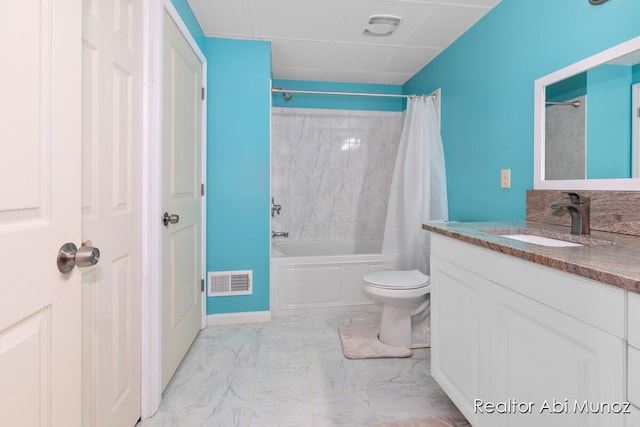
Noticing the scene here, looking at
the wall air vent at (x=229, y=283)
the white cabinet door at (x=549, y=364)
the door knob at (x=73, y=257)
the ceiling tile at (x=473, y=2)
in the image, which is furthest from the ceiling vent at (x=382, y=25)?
the door knob at (x=73, y=257)

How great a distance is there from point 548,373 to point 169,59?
200 cm

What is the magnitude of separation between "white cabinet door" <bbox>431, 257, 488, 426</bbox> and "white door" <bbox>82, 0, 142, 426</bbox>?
132cm

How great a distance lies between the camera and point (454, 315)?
1.38 meters

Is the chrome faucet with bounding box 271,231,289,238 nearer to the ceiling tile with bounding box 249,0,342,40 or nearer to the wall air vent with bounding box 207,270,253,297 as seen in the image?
the wall air vent with bounding box 207,270,253,297

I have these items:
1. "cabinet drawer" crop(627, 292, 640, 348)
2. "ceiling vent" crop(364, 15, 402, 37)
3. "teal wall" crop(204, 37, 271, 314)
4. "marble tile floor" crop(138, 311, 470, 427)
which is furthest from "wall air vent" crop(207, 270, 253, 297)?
"cabinet drawer" crop(627, 292, 640, 348)

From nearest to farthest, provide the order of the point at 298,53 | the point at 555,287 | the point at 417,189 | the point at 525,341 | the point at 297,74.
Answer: the point at 555,287
the point at 525,341
the point at 417,189
the point at 298,53
the point at 297,74

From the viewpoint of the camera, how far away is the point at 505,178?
6.41ft

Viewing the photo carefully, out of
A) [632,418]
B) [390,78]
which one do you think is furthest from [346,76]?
[632,418]

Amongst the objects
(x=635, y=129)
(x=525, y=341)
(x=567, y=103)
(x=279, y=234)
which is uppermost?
(x=567, y=103)

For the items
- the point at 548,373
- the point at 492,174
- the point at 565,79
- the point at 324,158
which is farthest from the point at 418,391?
the point at 324,158

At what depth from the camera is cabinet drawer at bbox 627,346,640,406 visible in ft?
2.14

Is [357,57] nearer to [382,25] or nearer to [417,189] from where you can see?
[382,25]

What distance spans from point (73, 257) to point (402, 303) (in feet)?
5.81

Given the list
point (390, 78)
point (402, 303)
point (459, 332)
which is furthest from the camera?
point (390, 78)
